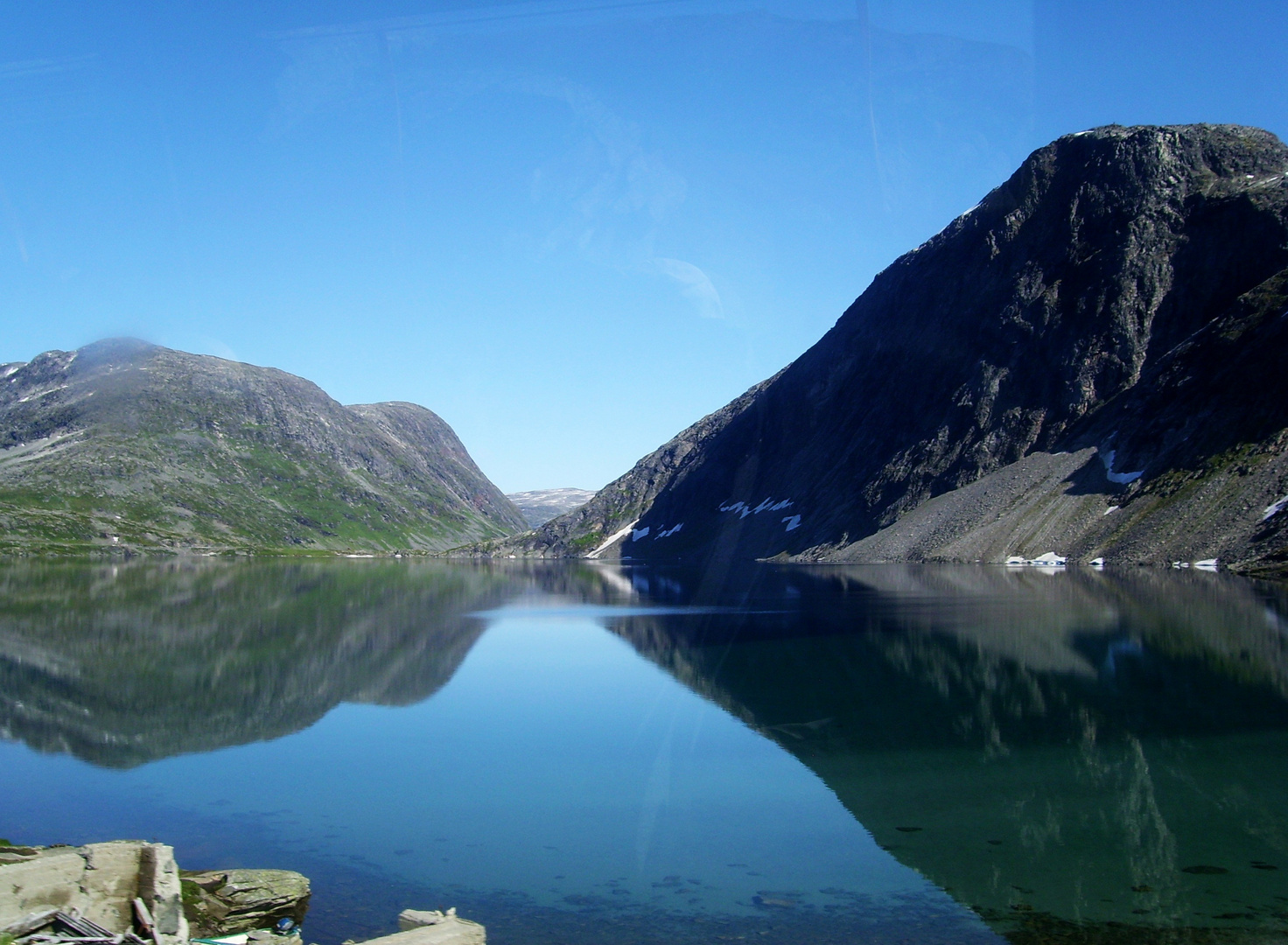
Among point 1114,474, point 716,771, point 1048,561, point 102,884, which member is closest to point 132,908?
point 102,884

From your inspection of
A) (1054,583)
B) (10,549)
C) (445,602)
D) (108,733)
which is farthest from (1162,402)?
(10,549)

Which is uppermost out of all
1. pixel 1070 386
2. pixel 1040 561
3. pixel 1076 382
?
pixel 1076 382

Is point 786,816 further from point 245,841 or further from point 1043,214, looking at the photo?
point 1043,214

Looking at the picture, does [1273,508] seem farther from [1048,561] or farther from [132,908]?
[132,908]

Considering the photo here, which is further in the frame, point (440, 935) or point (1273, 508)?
point (1273, 508)

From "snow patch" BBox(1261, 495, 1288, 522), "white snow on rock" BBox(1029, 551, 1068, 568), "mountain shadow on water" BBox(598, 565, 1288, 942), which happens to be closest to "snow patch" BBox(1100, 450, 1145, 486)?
"white snow on rock" BBox(1029, 551, 1068, 568)

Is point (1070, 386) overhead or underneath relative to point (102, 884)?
overhead
